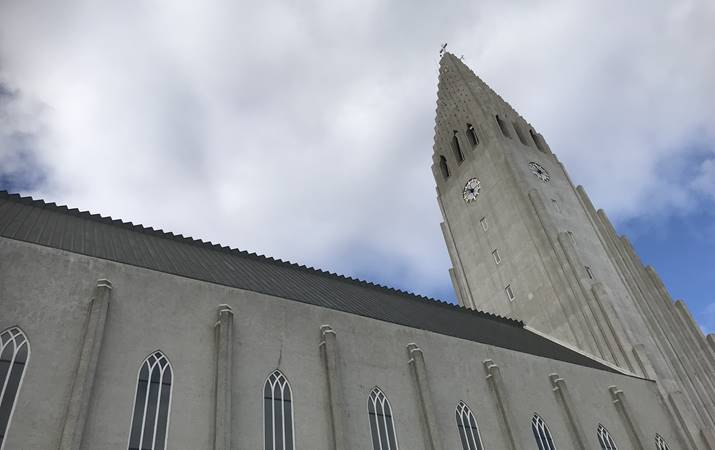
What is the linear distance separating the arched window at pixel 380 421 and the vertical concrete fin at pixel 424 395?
1.25 meters

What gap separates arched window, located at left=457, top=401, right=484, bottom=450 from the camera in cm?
2136

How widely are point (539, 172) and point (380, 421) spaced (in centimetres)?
2760

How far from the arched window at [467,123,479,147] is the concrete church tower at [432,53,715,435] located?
0.33 ft

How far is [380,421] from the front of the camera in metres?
20.0

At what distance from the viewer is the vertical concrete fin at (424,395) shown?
19938mm

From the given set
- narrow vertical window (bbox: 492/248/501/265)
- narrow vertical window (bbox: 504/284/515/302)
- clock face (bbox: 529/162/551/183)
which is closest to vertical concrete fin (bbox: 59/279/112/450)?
narrow vertical window (bbox: 504/284/515/302)

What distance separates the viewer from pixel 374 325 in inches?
885

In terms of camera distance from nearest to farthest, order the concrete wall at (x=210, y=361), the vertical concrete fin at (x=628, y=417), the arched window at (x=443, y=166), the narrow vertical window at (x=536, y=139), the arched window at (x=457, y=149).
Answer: the concrete wall at (x=210, y=361) → the vertical concrete fin at (x=628, y=417) → the narrow vertical window at (x=536, y=139) → the arched window at (x=457, y=149) → the arched window at (x=443, y=166)

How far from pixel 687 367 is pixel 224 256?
89.0 feet

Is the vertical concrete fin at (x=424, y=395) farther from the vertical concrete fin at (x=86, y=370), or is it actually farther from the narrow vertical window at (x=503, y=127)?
the narrow vertical window at (x=503, y=127)

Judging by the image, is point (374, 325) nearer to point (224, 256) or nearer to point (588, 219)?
point (224, 256)

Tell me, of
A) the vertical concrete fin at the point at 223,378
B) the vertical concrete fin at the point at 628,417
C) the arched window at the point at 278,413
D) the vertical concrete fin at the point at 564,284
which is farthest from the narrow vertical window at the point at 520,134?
the vertical concrete fin at the point at 223,378

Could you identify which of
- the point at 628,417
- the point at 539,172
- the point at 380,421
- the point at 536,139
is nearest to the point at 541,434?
the point at 628,417

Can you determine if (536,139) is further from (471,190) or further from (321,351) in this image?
(321,351)
